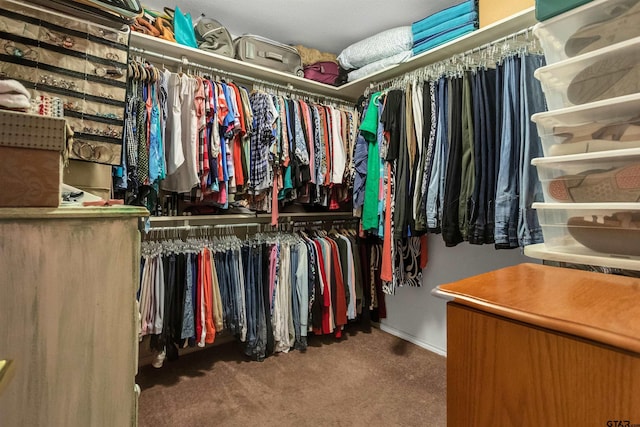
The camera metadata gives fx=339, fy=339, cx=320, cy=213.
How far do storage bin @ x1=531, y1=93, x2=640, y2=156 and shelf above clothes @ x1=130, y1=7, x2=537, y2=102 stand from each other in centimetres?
96

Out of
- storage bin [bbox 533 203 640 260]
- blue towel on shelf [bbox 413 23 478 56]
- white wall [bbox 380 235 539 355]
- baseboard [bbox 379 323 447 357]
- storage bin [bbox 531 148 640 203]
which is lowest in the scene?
baseboard [bbox 379 323 447 357]

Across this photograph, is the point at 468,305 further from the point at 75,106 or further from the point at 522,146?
the point at 75,106

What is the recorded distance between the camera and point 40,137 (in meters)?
0.76

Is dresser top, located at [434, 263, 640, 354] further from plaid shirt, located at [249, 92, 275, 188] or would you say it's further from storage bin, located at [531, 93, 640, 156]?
plaid shirt, located at [249, 92, 275, 188]

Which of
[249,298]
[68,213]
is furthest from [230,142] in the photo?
[68,213]

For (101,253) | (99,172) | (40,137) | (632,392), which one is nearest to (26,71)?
(99,172)

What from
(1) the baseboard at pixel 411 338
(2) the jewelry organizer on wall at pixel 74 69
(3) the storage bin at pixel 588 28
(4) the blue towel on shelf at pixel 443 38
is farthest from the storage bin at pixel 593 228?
(1) the baseboard at pixel 411 338

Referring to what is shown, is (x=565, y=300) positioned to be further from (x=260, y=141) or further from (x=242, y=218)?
(x=242, y=218)

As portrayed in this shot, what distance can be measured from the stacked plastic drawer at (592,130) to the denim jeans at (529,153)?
0.52 meters

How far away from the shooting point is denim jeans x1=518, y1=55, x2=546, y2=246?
141 centimetres

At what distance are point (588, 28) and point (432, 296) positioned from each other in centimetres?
182

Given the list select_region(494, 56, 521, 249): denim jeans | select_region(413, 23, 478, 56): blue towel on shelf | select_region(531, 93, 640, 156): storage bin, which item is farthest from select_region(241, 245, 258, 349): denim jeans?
select_region(531, 93, 640, 156): storage bin

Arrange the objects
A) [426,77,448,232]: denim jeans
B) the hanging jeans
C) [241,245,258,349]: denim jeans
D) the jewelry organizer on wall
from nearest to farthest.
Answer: the jewelry organizer on wall
the hanging jeans
[426,77,448,232]: denim jeans
[241,245,258,349]: denim jeans

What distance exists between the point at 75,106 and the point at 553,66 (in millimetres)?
1552
